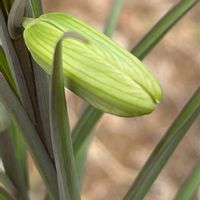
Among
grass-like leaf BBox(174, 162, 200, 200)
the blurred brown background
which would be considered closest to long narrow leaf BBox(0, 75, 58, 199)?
grass-like leaf BBox(174, 162, 200, 200)

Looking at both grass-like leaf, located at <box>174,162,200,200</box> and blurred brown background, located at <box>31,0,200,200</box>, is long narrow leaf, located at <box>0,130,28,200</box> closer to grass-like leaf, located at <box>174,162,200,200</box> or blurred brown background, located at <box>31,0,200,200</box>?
grass-like leaf, located at <box>174,162,200,200</box>

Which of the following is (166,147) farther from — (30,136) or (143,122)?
(143,122)

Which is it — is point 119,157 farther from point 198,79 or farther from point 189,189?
point 189,189

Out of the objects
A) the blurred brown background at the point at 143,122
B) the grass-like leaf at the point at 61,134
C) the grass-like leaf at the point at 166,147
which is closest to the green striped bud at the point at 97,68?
the grass-like leaf at the point at 61,134

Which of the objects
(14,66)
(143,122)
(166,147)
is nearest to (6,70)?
(14,66)

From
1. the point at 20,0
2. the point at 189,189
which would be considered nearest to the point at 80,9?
the point at 189,189

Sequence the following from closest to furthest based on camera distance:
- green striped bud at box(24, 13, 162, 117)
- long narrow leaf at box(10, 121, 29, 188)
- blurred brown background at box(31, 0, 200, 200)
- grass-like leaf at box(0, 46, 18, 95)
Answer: green striped bud at box(24, 13, 162, 117) < grass-like leaf at box(0, 46, 18, 95) < long narrow leaf at box(10, 121, 29, 188) < blurred brown background at box(31, 0, 200, 200)

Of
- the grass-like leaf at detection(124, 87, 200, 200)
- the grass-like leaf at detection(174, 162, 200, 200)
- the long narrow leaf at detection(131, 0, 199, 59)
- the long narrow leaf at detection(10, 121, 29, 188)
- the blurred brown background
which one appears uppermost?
the long narrow leaf at detection(131, 0, 199, 59)
